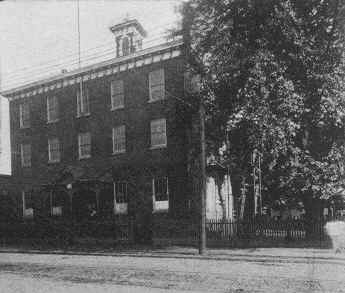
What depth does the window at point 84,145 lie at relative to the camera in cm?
2956

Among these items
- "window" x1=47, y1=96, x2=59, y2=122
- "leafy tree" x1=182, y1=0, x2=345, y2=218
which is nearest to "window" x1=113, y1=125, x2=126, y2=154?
"window" x1=47, y1=96, x2=59, y2=122

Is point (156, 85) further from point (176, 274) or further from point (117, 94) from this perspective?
point (176, 274)

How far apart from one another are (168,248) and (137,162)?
31.6 ft

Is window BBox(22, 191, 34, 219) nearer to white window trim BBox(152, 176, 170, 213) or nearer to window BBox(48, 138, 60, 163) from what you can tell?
window BBox(48, 138, 60, 163)

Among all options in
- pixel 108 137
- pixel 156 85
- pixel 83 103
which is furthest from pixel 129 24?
pixel 108 137

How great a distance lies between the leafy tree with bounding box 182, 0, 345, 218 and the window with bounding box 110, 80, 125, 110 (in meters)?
11.6

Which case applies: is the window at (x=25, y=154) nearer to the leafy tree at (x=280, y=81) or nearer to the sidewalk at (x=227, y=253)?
the sidewalk at (x=227, y=253)

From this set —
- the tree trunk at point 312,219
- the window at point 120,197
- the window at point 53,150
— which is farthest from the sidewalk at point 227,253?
the window at point 53,150

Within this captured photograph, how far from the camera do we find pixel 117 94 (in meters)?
27.9

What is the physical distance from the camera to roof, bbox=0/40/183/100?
985 inches

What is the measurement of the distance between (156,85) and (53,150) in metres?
10.7

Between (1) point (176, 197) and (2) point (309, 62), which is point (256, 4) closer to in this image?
(2) point (309, 62)

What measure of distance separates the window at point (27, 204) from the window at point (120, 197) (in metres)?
8.50

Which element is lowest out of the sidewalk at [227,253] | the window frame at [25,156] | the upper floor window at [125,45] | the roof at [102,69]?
the sidewalk at [227,253]
